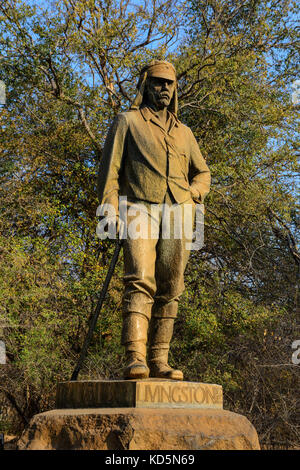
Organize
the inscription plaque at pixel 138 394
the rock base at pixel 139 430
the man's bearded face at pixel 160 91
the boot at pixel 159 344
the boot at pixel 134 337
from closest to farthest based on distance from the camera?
the rock base at pixel 139 430
the inscription plaque at pixel 138 394
the boot at pixel 134 337
the boot at pixel 159 344
the man's bearded face at pixel 160 91

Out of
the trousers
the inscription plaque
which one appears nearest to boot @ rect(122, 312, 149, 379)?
the trousers

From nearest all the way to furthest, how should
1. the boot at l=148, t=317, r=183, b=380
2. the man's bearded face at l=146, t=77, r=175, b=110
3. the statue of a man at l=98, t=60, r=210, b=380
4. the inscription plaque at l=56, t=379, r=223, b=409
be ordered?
1. the inscription plaque at l=56, t=379, r=223, b=409
2. the statue of a man at l=98, t=60, r=210, b=380
3. the boot at l=148, t=317, r=183, b=380
4. the man's bearded face at l=146, t=77, r=175, b=110

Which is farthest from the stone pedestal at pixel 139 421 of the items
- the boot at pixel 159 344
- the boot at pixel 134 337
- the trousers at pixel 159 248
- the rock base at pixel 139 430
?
the trousers at pixel 159 248

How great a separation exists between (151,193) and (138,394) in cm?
157

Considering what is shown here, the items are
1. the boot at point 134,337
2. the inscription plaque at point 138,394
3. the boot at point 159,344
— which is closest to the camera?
the inscription plaque at point 138,394

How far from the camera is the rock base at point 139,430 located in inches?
141

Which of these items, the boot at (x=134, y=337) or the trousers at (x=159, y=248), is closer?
the boot at (x=134, y=337)

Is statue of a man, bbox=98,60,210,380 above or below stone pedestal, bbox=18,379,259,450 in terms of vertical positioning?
above

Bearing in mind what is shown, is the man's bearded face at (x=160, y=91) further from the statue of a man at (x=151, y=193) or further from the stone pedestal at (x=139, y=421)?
the stone pedestal at (x=139, y=421)

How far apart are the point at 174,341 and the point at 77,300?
2.20 meters

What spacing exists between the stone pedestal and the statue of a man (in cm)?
32

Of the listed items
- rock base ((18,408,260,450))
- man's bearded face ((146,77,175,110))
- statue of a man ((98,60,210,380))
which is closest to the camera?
rock base ((18,408,260,450))

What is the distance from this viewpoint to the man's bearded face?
4969 mm

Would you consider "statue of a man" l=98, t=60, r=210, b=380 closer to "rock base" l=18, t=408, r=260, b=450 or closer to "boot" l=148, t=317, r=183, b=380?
"boot" l=148, t=317, r=183, b=380
